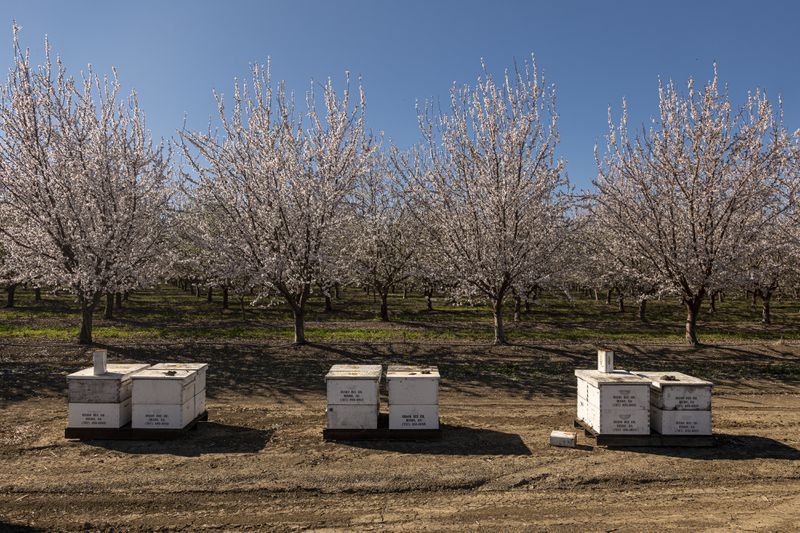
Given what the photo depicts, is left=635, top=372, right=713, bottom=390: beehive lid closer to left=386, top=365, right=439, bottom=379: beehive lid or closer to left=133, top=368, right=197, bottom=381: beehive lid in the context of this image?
left=386, top=365, right=439, bottom=379: beehive lid

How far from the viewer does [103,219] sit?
16.8 m

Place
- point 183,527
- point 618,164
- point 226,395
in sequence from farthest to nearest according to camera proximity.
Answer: point 618,164
point 226,395
point 183,527

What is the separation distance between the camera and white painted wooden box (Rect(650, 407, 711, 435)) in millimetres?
8086

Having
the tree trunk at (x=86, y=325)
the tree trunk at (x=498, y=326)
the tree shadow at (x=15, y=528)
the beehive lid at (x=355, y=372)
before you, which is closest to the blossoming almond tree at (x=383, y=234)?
the tree trunk at (x=498, y=326)

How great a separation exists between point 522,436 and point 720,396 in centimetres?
591

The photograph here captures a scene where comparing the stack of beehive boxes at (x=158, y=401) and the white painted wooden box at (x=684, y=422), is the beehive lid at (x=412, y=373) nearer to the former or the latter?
the stack of beehive boxes at (x=158, y=401)

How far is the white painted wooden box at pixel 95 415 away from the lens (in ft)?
26.9

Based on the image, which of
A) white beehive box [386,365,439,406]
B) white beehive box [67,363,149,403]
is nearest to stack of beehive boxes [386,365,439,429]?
white beehive box [386,365,439,406]

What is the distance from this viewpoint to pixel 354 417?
8.38m

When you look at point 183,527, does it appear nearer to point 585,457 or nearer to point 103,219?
point 585,457

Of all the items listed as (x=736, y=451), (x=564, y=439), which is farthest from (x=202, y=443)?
(x=736, y=451)

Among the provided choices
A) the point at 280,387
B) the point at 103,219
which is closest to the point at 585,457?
the point at 280,387

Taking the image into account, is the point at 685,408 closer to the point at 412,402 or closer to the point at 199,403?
the point at 412,402

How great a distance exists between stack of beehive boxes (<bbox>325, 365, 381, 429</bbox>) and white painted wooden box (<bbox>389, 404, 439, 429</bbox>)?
317mm
